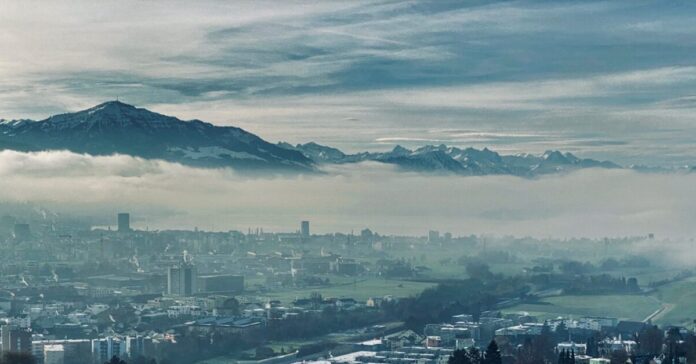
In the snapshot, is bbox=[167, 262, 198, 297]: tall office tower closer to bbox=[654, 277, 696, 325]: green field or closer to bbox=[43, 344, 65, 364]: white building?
bbox=[43, 344, 65, 364]: white building

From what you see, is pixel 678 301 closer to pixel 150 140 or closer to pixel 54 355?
pixel 54 355

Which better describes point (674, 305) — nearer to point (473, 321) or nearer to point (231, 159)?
point (473, 321)

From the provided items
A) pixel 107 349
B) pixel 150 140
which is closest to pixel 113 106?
pixel 150 140

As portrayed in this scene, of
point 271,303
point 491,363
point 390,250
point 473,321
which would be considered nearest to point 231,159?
point 390,250


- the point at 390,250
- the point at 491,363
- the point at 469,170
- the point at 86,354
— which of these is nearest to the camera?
the point at 491,363

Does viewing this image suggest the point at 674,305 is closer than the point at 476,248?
Yes
